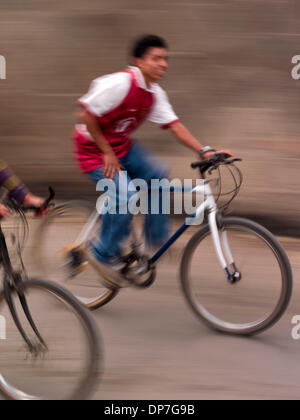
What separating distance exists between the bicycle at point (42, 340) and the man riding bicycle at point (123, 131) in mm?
882

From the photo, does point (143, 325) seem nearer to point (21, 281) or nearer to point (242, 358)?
point (242, 358)

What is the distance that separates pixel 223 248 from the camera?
354 cm

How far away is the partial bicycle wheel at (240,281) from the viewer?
3438mm

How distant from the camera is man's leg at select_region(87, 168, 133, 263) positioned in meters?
3.50

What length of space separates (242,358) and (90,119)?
1.65 metres

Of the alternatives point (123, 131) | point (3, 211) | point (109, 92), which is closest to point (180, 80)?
point (123, 131)

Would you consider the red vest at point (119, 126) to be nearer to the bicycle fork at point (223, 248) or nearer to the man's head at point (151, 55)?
the man's head at point (151, 55)

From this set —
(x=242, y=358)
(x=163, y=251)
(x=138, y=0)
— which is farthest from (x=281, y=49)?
(x=242, y=358)

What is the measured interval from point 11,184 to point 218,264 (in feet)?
4.85

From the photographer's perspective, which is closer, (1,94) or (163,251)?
(163,251)

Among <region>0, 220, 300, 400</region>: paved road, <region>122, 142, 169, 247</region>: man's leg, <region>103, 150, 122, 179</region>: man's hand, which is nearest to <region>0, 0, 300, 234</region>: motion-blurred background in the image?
<region>0, 220, 300, 400</region>: paved road

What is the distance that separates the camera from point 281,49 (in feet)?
19.9

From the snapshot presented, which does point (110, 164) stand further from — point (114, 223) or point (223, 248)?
point (223, 248)

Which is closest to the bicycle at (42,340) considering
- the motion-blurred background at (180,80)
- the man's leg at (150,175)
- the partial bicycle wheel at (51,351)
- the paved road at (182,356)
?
the partial bicycle wheel at (51,351)
